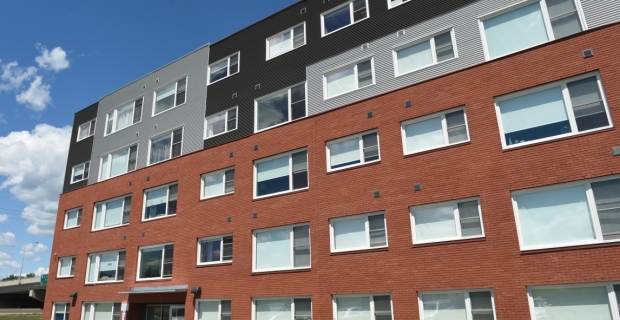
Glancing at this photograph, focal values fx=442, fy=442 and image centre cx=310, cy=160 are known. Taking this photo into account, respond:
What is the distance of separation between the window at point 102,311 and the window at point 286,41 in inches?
564

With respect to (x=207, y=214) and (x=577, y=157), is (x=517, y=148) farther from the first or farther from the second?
(x=207, y=214)

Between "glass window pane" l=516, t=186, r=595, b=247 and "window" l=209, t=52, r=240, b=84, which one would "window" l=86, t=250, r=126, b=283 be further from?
"glass window pane" l=516, t=186, r=595, b=247

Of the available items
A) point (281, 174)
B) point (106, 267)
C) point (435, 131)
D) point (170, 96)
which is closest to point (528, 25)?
point (435, 131)

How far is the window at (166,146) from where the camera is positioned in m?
22.4

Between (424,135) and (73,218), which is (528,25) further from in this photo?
(73,218)

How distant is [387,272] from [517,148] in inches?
209

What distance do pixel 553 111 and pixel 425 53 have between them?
15.5 ft

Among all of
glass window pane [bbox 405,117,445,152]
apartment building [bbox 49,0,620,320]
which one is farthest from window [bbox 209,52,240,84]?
glass window pane [bbox 405,117,445,152]

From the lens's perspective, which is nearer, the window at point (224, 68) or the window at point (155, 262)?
the window at point (155, 262)

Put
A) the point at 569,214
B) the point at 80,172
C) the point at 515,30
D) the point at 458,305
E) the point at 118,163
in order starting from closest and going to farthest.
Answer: the point at 569,214 < the point at 458,305 < the point at 515,30 < the point at 118,163 < the point at 80,172

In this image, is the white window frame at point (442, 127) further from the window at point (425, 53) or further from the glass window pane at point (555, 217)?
the glass window pane at point (555, 217)

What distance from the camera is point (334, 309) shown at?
575 inches

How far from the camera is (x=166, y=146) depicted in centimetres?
2302

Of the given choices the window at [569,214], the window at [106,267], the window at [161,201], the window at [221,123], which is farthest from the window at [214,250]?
the window at [569,214]
